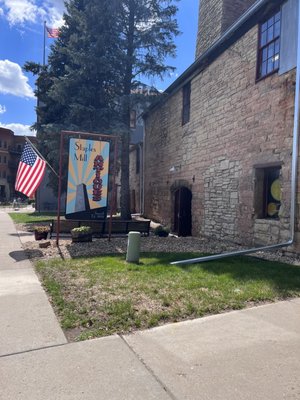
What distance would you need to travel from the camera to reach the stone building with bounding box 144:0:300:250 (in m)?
8.54

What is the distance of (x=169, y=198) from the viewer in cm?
1641

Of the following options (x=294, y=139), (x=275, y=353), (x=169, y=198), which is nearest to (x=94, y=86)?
(x=169, y=198)

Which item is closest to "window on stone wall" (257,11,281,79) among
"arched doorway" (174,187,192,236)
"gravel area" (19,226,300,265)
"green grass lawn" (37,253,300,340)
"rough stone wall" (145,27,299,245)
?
"rough stone wall" (145,27,299,245)

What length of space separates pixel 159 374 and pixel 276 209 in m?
7.12

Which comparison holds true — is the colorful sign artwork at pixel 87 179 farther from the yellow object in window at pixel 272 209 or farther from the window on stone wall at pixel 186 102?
the window on stone wall at pixel 186 102

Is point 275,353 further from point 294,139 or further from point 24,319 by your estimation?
point 294,139

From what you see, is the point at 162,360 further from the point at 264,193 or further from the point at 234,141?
the point at 234,141

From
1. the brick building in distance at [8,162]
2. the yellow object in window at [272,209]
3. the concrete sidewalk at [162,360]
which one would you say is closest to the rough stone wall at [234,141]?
the yellow object in window at [272,209]

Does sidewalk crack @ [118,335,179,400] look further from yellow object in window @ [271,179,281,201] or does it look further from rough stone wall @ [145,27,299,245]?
yellow object in window @ [271,179,281,201]

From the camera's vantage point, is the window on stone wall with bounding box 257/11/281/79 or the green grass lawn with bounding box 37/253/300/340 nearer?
the green grass lawn with bounding box 37/253/300/340

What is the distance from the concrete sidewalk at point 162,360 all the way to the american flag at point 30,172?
6.23 m

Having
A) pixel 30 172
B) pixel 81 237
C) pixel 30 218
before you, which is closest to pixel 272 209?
pixel 81 237

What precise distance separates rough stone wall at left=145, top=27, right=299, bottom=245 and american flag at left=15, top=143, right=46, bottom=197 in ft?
19.6

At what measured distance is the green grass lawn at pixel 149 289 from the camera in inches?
167
